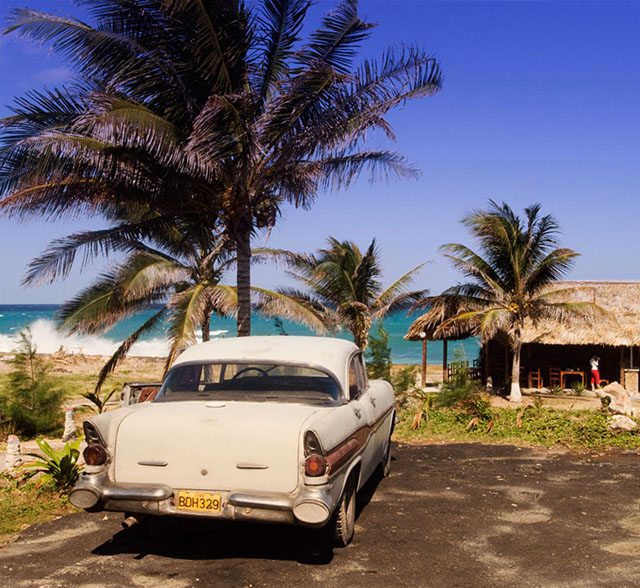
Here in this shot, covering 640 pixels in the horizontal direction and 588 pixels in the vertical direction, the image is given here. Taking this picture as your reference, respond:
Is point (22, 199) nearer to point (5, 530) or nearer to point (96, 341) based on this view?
point (5, 530)

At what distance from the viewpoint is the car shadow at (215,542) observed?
516 cm

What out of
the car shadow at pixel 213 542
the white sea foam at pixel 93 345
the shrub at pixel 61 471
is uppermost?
the white sea foam at pixel 93 345

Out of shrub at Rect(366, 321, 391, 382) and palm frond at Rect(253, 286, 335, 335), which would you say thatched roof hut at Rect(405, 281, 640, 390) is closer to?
shrub at Rect(366, 321, 391, 382)

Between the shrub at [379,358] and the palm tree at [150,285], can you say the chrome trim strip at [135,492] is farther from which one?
the shrub at [379,358]

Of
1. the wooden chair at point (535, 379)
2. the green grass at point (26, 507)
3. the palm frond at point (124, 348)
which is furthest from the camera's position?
the wooden chair at point (535, 379)

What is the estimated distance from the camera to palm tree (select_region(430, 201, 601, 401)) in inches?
759

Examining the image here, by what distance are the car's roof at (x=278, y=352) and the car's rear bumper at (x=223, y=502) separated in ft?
4.92

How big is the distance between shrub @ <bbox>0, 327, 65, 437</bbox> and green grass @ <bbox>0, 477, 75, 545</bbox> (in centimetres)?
572

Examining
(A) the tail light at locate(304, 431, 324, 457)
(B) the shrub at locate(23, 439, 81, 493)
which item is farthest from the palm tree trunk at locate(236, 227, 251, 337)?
(A) the tail light at locate(304, 431, 324, 457)

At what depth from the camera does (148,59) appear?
10.6m

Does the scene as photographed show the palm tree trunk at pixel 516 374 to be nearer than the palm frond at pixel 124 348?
No

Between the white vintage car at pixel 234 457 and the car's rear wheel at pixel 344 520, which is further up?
the white vintage car at pixel 234 457

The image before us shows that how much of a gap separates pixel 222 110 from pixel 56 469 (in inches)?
232

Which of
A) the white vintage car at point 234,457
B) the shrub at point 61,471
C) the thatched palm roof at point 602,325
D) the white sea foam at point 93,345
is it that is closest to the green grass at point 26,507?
the shrub at point 61,471
